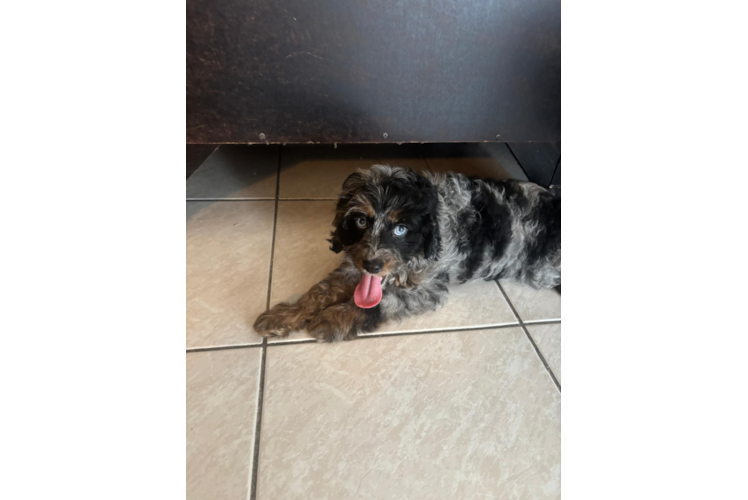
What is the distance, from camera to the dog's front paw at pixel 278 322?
80.1 inches

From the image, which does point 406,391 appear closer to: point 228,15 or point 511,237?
point 511,237

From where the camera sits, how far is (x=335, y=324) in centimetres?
204

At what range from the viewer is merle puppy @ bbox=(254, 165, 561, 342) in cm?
194

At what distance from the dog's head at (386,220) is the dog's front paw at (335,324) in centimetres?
25

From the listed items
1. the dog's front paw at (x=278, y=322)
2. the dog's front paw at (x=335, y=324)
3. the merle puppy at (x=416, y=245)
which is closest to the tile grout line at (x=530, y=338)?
the merle puppy at (x=416, y=245)

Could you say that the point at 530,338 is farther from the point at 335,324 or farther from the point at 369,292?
the point at 335,324

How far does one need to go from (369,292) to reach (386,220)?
403 mm

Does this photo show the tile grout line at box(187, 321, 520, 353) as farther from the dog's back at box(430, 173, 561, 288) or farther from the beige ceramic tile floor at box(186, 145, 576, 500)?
the dog's back at box(430, 173, 561, 288)

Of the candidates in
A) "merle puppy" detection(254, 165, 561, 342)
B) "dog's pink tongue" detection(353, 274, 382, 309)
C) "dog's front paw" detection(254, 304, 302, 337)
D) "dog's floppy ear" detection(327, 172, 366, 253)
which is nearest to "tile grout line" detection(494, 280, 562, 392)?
"merle puppy" detection(254, 165, 561, 342)

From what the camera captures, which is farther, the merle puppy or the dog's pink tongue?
Answer: the dog's pink tongue

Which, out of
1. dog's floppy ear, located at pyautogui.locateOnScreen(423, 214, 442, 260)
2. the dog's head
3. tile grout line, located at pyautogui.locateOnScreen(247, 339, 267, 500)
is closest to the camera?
tile grout line, located at pyautogui.locateOnScreen(247, 339, 267, 500)

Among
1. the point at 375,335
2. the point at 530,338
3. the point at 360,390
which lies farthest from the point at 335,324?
the point at 530,338

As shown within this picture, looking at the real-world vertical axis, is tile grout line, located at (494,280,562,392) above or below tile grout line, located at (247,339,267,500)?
above

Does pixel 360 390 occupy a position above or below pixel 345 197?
below
